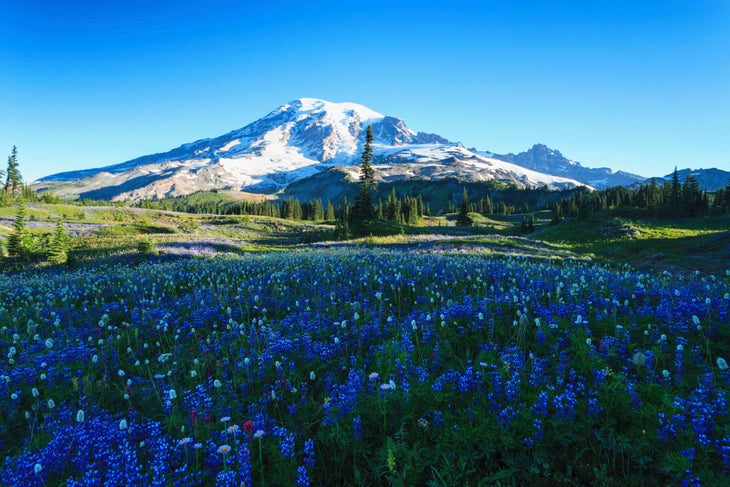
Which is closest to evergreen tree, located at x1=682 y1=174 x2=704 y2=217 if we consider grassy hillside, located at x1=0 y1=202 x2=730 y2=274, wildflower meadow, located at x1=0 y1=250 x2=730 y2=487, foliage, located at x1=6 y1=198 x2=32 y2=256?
grassy hillside, located at x1=0 y1=202 x2=730 y2=274

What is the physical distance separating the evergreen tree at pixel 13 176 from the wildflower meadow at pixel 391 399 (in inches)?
6079

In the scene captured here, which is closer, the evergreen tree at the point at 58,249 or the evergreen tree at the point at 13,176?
the evergreen tree at the point at 58,249

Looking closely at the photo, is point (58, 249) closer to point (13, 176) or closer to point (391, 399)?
point (391, 399)

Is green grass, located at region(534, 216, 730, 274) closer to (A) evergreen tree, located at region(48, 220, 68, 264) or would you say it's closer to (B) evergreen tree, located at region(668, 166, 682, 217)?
(B) evergreen tree, located at region(668, 166, 682, 217)

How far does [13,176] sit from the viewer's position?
11231 centimetres

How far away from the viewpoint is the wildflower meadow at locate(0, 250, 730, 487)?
2971 millimetres

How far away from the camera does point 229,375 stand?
4703 mm

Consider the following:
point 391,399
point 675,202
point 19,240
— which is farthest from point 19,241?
point 675,202

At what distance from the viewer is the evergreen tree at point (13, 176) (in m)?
112

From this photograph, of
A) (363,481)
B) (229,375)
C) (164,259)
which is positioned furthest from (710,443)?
(164,259)

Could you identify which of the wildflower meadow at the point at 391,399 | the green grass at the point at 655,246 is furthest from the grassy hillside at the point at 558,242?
the wildflower meadow at the point at 391,399

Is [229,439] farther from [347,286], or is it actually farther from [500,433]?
[347,286]

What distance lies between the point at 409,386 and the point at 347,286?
197 inches

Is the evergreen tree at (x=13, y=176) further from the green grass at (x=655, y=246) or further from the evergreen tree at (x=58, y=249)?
the green grass at (x=655, y=246)
